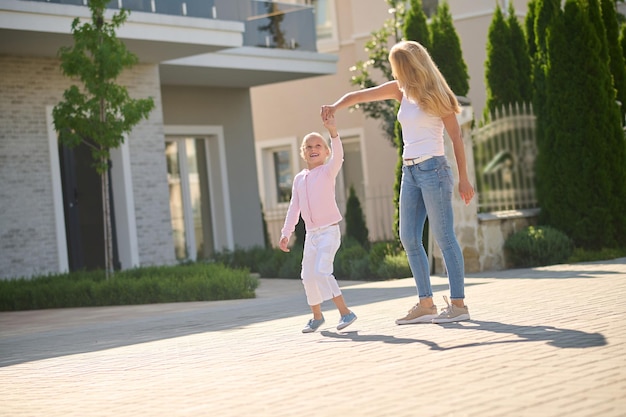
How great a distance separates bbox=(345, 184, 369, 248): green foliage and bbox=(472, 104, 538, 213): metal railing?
6555mm

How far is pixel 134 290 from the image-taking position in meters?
13.2

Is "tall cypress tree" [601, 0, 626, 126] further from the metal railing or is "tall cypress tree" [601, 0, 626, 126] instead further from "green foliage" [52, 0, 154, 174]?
"green foliage" [52, 0, 154, 174]

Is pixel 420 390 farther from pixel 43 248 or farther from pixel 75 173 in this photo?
pixel 75 173

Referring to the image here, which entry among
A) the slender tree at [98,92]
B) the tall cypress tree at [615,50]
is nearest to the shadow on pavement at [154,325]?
the slender tree at [98,92]

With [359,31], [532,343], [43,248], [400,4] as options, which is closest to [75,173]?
[43,248]

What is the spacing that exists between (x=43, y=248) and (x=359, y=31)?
12128mm

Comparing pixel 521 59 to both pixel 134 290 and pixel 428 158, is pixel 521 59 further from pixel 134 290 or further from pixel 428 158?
pixel 428 158

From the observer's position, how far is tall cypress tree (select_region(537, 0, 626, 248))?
1473cm

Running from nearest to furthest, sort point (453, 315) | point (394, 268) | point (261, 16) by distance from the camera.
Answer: point (453, 315), point (394, 268), point (261, 16)

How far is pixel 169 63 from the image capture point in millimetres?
Result: 18219

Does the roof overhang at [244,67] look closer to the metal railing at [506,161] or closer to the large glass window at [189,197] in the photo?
the large glass window at [189,197]

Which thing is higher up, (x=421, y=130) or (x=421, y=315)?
(x=421, y=130)

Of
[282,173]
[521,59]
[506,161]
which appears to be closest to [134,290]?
[506,161]

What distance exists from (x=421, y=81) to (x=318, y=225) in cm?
140
